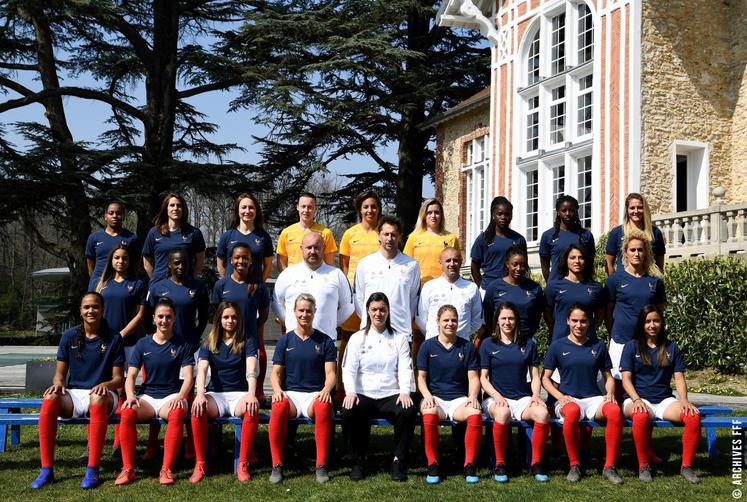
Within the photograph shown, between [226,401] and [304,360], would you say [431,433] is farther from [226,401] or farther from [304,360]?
[226,401]

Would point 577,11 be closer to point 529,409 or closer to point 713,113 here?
point 713,113

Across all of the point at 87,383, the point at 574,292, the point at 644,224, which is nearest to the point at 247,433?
the point at 87,383

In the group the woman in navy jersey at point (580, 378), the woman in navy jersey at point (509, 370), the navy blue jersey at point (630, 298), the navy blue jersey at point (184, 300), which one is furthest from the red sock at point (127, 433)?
the navy blue jersey at point (630, 298)

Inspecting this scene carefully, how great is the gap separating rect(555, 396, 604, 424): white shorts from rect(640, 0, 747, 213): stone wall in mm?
10428

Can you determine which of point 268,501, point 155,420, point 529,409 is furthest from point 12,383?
point 529,409

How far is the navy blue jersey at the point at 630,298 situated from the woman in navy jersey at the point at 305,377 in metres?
2.41

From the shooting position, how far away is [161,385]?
6.48 metres

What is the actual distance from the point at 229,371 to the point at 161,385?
1.76ft

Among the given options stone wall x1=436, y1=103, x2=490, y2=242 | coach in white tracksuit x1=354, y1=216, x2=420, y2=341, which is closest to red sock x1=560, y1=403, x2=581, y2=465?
coach in white tracksuit x1=354, y1=216, x2=420, y2=341

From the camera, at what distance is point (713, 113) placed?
16.6 m

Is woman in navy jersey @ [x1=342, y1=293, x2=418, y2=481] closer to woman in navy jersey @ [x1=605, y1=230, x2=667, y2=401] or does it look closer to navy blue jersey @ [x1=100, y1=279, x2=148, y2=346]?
woman in navy jersey @ [x1=605, y1=230, x2=667, y2=401]

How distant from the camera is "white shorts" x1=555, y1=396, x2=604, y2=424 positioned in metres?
6.34

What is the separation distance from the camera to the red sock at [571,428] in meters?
6.14

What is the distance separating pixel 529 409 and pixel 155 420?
290 cm
